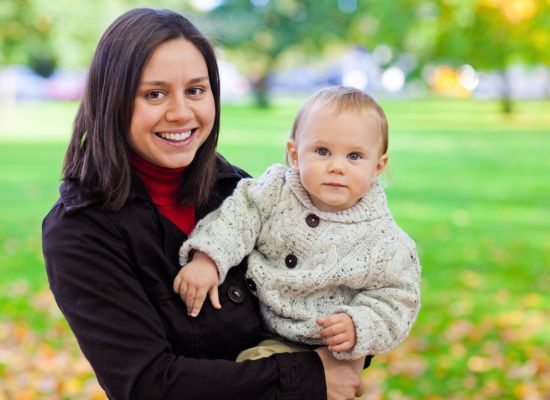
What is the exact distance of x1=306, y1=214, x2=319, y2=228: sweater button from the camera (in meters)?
2.63

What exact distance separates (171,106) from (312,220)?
1.74ft

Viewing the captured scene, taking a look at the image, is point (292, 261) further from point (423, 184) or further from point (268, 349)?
point (423, 184)

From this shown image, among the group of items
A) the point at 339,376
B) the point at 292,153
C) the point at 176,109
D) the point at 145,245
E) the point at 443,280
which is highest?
the point at 176,109

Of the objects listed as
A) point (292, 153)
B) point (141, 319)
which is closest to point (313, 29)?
point (292, 153)

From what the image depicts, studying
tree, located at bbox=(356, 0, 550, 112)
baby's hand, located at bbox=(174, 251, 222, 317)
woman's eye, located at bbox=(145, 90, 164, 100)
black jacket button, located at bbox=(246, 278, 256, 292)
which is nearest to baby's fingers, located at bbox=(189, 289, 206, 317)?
baby's hand, located at bbox=(174, 251, 222, 317)

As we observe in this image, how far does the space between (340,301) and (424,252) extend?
7.92 m

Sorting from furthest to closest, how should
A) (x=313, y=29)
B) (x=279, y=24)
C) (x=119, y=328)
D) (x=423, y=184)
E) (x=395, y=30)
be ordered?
(x=279, y=24) → (x=313, y=29) → (x=395, y=30) → (x=423, y=184) → (x=119, y=328)

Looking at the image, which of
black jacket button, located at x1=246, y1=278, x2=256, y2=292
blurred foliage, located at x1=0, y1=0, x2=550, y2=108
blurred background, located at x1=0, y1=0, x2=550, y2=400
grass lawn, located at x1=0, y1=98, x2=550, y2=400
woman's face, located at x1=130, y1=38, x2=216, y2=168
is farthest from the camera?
blurred foliage, located at x1=0, y1=0, x2=550, y2=108

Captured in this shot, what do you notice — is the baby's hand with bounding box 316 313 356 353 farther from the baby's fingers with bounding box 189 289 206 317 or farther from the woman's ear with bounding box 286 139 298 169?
the woman's ear with bounding box 286 139 298 169

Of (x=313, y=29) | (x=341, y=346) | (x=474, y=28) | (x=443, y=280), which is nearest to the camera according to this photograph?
(x=341, y=346)

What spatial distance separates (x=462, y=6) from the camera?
13.9m

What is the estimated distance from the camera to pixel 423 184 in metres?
16.8

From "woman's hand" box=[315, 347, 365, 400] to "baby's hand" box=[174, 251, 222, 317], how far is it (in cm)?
34

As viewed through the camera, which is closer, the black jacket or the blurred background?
the black jacket
